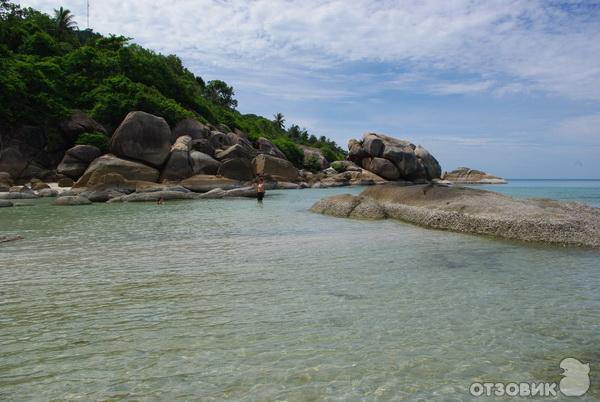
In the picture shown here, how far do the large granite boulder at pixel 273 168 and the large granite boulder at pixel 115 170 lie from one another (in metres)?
12.8

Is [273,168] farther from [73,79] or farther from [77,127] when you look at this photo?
[73,79]

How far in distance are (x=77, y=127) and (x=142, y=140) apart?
821 cm

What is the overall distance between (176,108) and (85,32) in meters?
60.4

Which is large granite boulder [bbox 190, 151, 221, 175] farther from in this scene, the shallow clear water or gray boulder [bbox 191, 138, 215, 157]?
the shallow clear water

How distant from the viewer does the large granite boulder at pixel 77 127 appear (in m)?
37.0

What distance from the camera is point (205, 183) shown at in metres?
33.3

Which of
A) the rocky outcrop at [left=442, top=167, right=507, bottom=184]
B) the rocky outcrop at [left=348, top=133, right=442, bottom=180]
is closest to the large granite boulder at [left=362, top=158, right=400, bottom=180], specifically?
the rocky outcrop at [left=348, top=133, right=442, bottom=180]

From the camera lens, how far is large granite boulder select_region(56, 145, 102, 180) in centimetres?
3291

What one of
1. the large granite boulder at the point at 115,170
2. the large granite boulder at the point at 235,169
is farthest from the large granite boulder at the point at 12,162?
the large granite boulder at the point at 235,169

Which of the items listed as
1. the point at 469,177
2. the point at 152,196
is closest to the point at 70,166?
the point at 152,196

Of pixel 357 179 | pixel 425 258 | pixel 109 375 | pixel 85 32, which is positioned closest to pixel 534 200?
pixel 425 258

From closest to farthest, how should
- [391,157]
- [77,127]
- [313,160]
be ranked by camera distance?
[77,127], [391,157], [313,160]

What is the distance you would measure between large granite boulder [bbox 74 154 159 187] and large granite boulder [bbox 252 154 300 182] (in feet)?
42.1

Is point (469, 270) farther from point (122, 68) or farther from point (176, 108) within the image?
point (122, 68)
